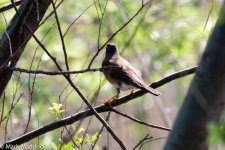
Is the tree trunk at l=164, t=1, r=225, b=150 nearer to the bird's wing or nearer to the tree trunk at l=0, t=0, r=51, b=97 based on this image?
the tree trunk at l=0, t=0, r=51, b=97

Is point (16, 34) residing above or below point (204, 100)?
above

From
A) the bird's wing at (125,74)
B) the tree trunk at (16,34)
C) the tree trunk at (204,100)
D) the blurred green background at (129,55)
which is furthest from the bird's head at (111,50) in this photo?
the tree trunk at (204,100)

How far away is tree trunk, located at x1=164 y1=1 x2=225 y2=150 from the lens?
168cm

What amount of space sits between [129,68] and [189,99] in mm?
3774

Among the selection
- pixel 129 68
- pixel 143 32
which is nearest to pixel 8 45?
pixel 129 68

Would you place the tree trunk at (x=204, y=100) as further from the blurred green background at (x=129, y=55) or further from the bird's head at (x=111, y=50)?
the blurred green background at (x=129, y=55)

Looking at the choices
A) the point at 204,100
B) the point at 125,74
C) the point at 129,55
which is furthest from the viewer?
the point at 129,55

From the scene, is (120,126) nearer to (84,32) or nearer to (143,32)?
(143,32)

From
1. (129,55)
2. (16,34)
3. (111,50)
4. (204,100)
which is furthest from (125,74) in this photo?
(204,100)

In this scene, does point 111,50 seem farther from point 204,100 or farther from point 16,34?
point 204,100

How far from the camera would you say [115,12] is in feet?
23.1

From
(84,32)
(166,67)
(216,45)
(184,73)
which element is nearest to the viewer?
(216,45)

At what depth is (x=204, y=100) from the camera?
1696 mm

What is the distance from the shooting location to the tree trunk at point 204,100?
66.1 inches
